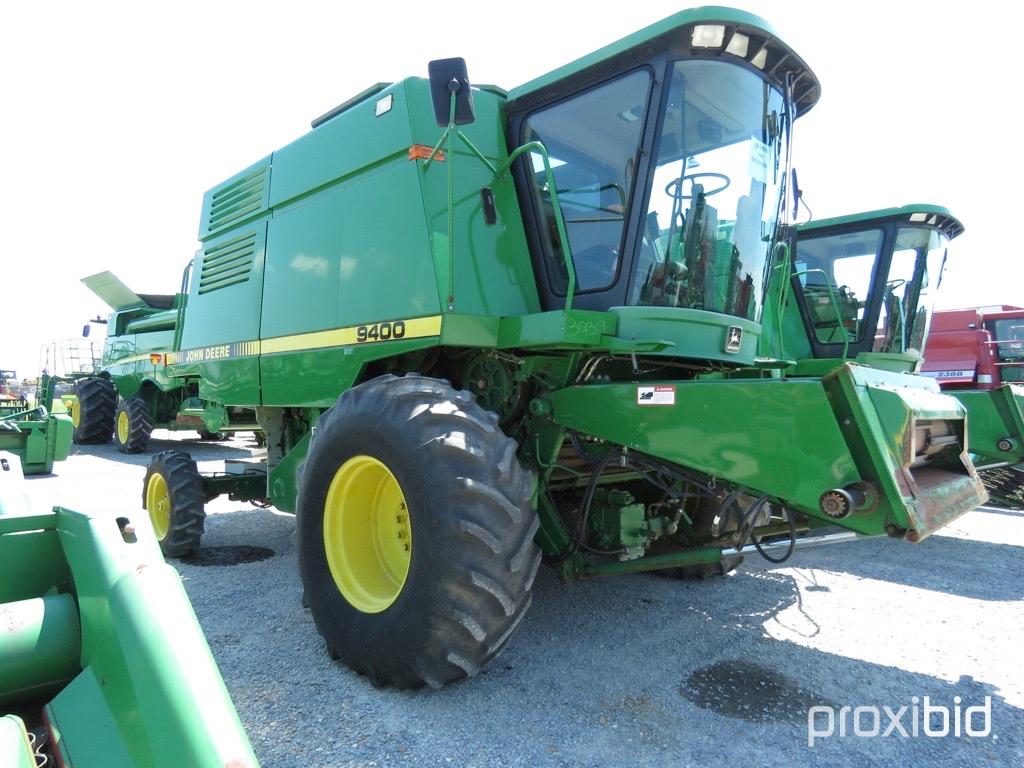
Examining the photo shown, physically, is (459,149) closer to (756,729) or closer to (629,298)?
(629,298)

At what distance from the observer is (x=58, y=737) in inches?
55.0

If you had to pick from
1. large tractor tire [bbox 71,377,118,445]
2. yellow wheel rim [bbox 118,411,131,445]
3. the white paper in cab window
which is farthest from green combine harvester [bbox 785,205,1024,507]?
large tractor tire [bbox 71,377,118,445]

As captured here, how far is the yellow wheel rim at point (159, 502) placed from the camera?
490 cm

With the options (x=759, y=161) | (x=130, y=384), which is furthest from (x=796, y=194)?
(x=130, y=384)

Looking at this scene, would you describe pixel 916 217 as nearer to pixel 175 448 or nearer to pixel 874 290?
pixel 874 290

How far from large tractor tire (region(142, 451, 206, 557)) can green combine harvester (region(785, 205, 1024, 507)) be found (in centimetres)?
608

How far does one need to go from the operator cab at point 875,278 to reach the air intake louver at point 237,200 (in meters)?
5.60

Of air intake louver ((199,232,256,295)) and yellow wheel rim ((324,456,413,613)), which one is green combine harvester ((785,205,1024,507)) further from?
yellow wheel rim ((324,456,413,613))

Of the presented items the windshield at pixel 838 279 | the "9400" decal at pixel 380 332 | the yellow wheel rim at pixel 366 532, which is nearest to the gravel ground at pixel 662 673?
the yellow wheel rim at pixel 366 532

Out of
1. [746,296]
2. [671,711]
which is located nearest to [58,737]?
[671,711]

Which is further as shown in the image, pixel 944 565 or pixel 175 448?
pixel 175 448

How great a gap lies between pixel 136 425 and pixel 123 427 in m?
0.73

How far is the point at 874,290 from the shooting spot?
25.1 feet

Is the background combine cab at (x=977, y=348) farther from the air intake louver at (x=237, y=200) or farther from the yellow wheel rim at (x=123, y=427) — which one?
the yellow wheel rim at (x=123, y=427)
